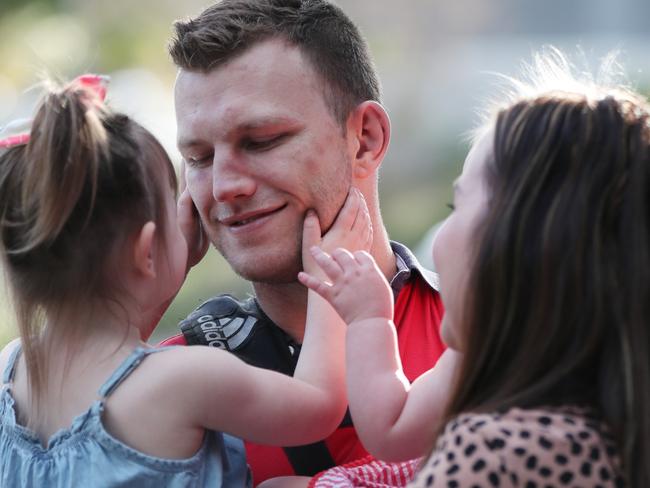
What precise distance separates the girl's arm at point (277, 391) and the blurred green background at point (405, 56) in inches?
22.8

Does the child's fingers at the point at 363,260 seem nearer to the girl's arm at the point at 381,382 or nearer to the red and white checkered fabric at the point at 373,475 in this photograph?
the girl's arm at the point at 381,382

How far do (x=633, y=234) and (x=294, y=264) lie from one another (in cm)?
140

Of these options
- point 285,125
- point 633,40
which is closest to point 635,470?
point 285,125

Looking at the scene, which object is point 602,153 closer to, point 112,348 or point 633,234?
point 633,234

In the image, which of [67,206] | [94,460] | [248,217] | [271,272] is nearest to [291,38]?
[248,217]

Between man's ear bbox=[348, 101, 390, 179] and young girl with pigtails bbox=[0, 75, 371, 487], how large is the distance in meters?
0.92

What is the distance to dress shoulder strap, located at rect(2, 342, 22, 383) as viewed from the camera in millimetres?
2613

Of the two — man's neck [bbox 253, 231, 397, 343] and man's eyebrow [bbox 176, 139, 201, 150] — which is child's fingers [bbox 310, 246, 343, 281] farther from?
man's eyebrow [bbox 176, 139, 201, 150]

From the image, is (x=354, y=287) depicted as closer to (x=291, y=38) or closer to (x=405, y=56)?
(x=291, y=38)

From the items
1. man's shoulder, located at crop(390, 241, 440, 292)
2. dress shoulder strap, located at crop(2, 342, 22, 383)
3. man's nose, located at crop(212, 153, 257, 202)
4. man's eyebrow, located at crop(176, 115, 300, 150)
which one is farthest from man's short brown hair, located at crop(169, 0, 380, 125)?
dress shoulder strap, located at crop(2, 342, 22, 383)

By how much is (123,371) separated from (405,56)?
20.6m

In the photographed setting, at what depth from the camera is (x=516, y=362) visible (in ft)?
6.40

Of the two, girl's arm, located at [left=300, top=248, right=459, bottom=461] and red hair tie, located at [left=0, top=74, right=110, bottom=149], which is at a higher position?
red hair tie, located at [left=0, top=74, right=110, bottom=149]

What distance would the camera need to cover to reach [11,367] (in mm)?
2639
